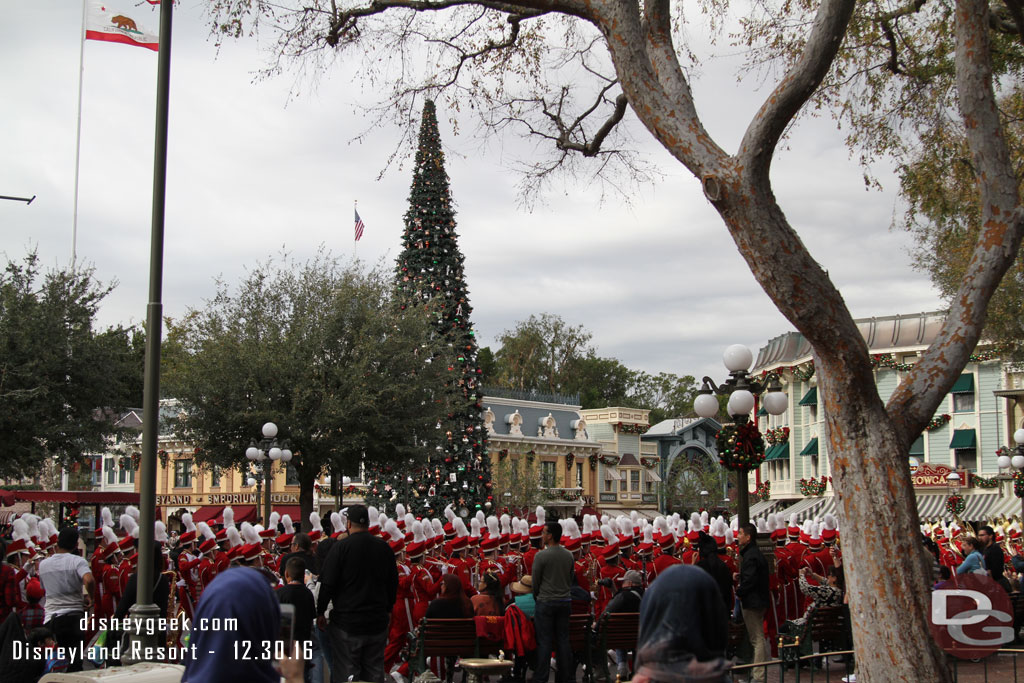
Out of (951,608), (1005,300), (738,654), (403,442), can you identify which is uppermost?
(1005,300)

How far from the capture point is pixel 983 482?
4444 centimetres

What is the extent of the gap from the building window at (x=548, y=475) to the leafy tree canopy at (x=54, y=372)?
32506 millimetres

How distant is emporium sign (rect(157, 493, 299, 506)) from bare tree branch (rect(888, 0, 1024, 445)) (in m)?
48.1

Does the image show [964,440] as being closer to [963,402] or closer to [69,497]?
[963,402]

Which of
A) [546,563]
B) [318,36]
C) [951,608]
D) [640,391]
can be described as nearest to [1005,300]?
[951,608]

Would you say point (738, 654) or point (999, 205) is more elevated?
point (999, 205)

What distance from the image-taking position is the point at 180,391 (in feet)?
99.5

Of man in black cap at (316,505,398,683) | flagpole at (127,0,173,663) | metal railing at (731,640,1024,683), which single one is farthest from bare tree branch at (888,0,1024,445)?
flagpole at (127,0,173,663)

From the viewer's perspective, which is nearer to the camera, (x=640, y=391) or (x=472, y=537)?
(x=472, y=537)

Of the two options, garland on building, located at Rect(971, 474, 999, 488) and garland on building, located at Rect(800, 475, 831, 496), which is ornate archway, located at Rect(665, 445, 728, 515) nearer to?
garland on building, located at Rect(800, 475, 831, 496)

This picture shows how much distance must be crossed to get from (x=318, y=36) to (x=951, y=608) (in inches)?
340

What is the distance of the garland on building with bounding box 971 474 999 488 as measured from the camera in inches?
1742

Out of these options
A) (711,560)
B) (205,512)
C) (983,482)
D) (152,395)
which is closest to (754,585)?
(711,560)

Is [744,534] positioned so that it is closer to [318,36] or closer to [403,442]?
[318,36]
